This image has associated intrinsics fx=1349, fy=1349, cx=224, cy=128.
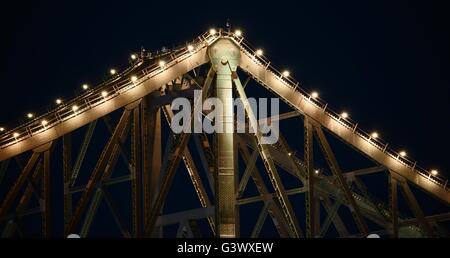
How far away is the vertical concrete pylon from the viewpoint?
84500 mm

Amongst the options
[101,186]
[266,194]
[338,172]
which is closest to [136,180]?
[101,186]

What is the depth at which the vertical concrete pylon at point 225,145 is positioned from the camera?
277 feet

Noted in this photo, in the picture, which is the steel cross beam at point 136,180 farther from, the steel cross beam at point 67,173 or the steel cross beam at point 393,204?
the steel cross beam at point 393,204

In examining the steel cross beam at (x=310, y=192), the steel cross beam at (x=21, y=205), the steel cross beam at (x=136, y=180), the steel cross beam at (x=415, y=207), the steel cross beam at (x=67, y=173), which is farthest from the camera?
the steel cross beam at (x=415, y=207)

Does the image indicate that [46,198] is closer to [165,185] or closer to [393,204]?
[165,185]

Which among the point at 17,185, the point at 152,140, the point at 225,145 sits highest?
the point at 152,140

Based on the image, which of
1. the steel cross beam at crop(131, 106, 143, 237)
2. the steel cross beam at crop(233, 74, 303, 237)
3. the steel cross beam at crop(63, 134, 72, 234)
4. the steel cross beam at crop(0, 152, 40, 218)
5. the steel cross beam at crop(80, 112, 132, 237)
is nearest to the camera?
the steel cross beam at crop(0, 152, 40, 218)

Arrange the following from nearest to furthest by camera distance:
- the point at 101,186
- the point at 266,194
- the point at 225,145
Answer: the point at 225,145, the point at 101,186, the point at 266,194

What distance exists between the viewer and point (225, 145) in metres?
85.2

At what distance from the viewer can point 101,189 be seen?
93.1m

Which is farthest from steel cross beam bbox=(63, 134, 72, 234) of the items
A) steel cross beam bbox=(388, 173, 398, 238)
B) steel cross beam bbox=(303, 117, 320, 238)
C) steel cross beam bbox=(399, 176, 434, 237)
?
steel cross beam bbox=(399, 176, 434, 237)

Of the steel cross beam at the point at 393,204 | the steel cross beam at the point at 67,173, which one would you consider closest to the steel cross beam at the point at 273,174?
the steel cross beam at the point at 393,204

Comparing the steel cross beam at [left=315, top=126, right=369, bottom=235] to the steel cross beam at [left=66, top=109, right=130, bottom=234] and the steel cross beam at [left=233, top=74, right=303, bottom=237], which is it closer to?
the steel cross beam at [left=233, top=74, right=303, bottom=237]
